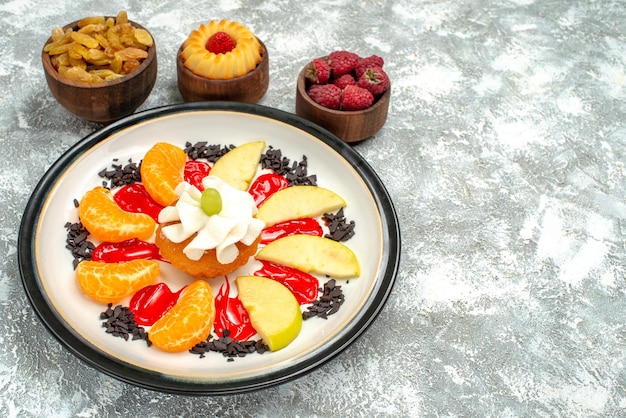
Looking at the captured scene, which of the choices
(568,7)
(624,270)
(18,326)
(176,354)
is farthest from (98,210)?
(568,7)

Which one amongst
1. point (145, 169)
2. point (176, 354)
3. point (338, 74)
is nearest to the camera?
point (176, 354)

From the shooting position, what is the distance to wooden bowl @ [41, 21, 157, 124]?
237cm

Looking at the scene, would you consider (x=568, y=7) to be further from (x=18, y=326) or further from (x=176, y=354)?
(x=18, y=326)

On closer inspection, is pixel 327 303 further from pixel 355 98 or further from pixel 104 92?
pixel 104 92

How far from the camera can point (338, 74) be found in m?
2.58

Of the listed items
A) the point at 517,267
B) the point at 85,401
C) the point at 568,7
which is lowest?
the point at 85,401

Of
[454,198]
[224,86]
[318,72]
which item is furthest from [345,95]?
[454,198]

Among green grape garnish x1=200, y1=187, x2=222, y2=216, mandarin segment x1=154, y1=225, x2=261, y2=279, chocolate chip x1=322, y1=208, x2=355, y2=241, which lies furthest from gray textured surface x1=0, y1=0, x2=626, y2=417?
green grape garnish x1=200, y1=187, x2=222, y2=216

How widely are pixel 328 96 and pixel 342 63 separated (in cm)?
18

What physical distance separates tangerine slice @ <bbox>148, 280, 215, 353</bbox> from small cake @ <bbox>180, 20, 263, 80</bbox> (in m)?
0.92

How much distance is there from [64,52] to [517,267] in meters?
1.75

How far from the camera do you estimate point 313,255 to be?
2.13m

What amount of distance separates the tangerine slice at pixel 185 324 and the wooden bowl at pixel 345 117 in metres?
0.85

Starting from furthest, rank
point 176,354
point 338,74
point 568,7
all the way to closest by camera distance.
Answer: point 568,7 < point 338,74 < point 176,354
